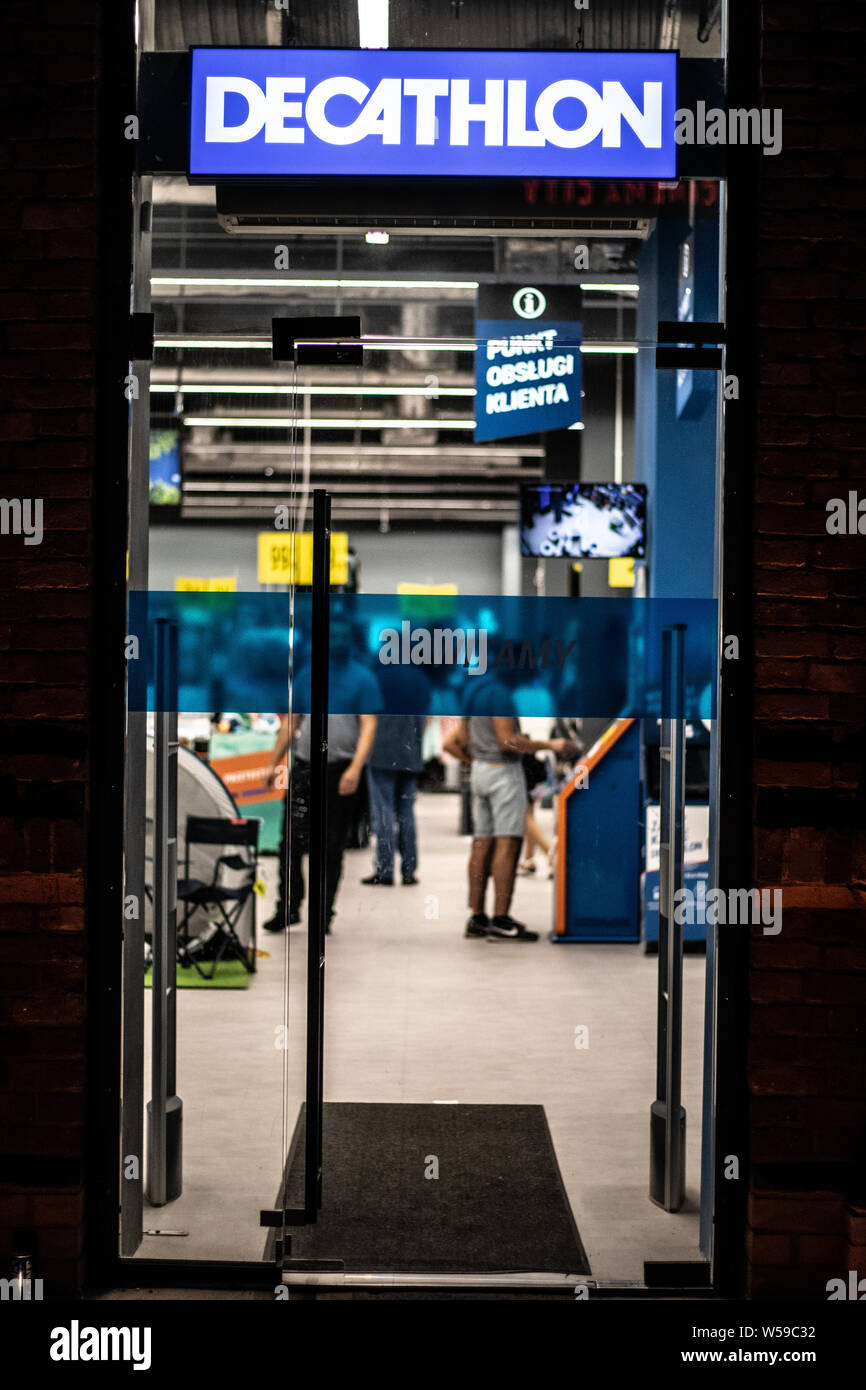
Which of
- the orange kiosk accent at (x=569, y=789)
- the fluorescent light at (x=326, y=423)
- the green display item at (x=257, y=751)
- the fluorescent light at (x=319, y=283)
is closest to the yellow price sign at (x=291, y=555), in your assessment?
the fluorescent light at (x=326, y=423)

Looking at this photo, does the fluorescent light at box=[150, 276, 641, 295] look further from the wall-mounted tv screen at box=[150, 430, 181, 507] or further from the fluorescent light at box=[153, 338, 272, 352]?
the wall-mounted tv screen at box=[150, 430, 181, 507]

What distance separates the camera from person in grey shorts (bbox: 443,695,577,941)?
3248 mm

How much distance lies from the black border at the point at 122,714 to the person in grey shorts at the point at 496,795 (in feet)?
1.99

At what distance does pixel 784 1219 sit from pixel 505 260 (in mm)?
2530

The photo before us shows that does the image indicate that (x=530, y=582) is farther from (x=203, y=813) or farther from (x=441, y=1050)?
(x=203, y=813)

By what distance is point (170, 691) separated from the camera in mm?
3195

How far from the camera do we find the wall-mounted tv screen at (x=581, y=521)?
343 cm

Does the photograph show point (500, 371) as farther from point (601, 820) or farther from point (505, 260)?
point (601, 820)

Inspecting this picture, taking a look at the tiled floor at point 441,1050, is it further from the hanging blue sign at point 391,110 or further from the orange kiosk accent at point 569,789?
the hanging blue sign at point 391,110

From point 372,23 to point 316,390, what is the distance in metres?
0.94

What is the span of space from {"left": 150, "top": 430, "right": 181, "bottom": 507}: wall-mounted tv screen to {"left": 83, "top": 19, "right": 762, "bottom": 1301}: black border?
0.29 m

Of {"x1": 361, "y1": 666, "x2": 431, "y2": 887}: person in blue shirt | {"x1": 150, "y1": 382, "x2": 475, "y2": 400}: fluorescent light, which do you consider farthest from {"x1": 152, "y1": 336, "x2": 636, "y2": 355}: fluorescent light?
{"x1": 361, "y1": 666, "x2": 431, "y2": 887}: person in blue shirt

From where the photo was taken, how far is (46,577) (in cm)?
298

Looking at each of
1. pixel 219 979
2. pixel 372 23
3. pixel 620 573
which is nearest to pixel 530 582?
pixel 620 573
